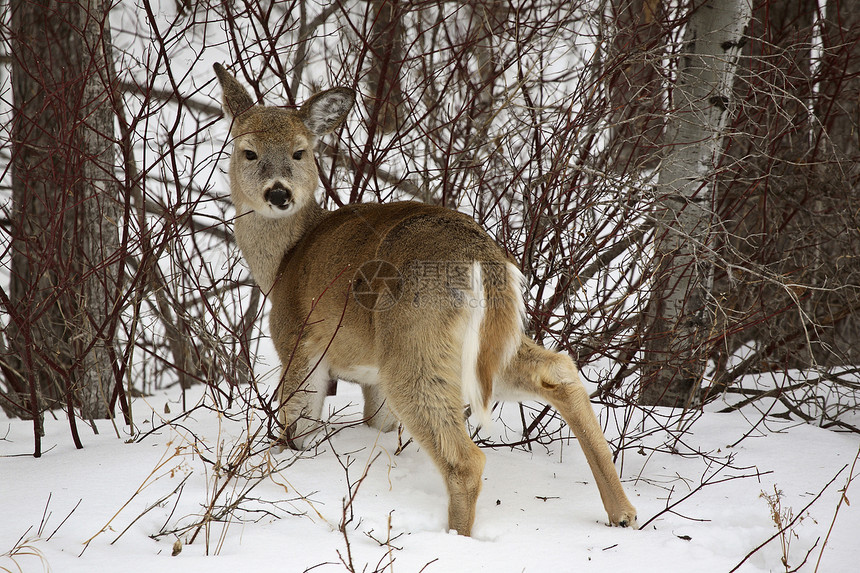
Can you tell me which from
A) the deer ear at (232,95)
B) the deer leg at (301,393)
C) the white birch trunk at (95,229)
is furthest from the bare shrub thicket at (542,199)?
the deer leg at (301,393)

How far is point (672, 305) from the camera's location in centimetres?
498

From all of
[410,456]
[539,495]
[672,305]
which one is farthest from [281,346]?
[672,305]

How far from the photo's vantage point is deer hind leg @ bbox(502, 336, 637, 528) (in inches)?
139

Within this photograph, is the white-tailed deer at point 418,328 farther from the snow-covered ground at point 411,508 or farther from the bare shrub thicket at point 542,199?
the bare shrub thicket at point 542,199

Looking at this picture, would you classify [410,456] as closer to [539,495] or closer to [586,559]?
[539,495]

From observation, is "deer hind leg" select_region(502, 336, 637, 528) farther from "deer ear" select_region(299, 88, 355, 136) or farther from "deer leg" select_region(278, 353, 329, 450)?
"deer ear" select_region(299, 88, 355, 136)

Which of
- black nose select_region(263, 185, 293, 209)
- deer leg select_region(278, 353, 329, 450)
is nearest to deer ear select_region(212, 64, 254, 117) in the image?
black nose select_region(263, 185, 293, 209)

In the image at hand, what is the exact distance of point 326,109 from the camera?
15.6ft

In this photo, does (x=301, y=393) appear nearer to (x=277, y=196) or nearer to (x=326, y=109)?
(x=277, y=196)

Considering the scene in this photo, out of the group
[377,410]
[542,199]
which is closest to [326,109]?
[542,199]

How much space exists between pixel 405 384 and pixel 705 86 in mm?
2792

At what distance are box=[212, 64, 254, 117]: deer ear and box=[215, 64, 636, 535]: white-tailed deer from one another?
0.28 meters

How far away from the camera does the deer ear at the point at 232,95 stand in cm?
470

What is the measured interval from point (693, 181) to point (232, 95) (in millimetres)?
2904
